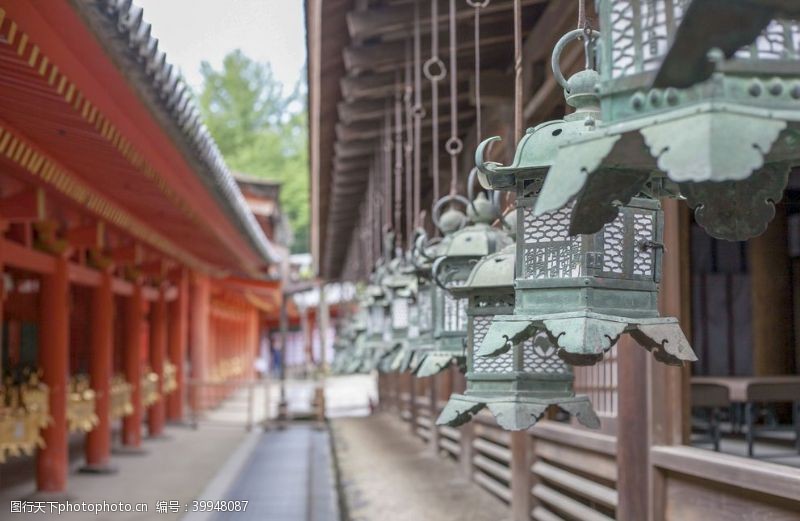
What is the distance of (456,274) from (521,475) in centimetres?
409

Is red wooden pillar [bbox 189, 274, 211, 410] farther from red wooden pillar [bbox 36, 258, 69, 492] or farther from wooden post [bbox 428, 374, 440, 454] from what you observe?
red wooden pillar [bbox 36, 258, 69, 492]

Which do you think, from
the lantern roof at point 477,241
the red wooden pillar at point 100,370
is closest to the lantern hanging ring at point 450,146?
the lantern roof at point 477,241

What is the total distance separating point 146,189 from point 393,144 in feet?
10.7

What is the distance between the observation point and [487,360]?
3.26 metres

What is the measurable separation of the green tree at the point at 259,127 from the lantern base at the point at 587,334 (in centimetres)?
4160

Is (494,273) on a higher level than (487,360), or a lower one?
higher

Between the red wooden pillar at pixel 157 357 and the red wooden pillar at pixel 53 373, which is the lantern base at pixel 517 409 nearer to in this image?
the red wooden pillar at pixel 53 373

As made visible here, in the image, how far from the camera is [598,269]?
2.39 meters

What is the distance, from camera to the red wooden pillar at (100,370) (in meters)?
12.2

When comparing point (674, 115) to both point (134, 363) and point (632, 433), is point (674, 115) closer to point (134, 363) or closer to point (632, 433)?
point (632, 433)

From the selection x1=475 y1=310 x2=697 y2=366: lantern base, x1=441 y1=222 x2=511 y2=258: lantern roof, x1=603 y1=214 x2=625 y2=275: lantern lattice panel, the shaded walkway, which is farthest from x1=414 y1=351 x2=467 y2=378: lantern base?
the shaded walkway

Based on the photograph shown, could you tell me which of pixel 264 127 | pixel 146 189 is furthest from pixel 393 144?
pixel 264 127

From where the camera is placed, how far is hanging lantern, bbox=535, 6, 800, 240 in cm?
162

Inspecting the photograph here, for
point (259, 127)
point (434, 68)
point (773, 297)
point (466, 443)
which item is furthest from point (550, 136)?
point (259, 127)
